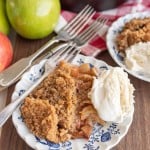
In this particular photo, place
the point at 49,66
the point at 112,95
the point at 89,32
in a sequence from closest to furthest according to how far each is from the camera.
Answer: the point at 112,95 → the point at 49,66 → the point at 89,32

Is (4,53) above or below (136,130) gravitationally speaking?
above

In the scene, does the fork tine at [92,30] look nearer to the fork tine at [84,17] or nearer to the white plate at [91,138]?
the fork tine at [84,17]

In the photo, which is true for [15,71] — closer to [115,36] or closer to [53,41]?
[53,41]

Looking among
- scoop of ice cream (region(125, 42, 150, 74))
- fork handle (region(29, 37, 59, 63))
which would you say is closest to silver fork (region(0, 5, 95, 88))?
fork handle (region(29, 37, 59, 63))

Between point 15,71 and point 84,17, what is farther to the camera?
point 84,17

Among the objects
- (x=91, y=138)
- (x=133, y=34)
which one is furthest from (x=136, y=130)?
(x=133, y=34)

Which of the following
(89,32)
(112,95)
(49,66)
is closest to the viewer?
(112,95)

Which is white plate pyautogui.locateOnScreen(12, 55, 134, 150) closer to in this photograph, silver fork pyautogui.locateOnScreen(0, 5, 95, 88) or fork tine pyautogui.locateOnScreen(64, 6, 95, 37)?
silver fork pyautogui.locateOnScreen(0, 5, 95, 88)
